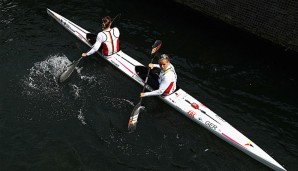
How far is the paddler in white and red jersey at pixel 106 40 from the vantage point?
→ 13.6 meters

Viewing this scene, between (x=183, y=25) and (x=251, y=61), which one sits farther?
(x=183, y=25)

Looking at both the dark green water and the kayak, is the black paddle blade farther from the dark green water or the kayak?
the kayak

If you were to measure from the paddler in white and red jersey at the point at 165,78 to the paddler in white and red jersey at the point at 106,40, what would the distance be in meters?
3.17

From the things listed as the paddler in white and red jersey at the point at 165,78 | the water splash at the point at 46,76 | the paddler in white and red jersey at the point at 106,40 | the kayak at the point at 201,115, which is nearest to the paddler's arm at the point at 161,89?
the paddler in white and red jersey at the point at 165,78

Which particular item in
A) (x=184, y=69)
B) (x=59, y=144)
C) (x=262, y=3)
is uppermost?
(x=262, y=3)

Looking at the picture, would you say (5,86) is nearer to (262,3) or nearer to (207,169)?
(207,169)

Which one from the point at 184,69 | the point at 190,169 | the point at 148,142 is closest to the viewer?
the point at 190,169

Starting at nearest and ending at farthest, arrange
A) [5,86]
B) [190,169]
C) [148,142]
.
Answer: [190,169] < [148,142] < [5,86]

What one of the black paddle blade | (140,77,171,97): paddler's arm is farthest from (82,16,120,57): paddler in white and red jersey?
the black paddle blade

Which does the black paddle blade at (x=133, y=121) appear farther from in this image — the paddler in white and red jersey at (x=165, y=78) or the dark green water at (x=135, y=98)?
the paddler in white and red jersey at (x=165, y=78)

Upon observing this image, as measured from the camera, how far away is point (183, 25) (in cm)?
1820

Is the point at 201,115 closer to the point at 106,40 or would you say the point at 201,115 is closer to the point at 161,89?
the point at 161,89

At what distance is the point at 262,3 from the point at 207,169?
9519 millimetres

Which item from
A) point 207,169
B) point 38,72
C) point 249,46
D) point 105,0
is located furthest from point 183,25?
point 207,169
